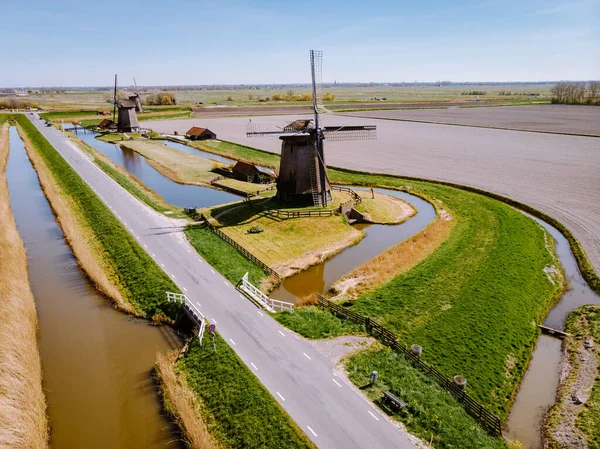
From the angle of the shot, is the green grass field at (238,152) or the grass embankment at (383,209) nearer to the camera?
the grass embankment at (383,209)

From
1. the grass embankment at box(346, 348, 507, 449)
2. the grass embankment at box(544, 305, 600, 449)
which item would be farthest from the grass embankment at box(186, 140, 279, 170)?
the grass embankment at box(544, 305, 600, 449)

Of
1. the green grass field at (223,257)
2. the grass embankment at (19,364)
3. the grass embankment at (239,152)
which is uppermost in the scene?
the grass embankment at (239,152)

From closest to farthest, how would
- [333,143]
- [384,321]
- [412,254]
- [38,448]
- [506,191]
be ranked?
[38,448] < [384,321] < [412,254] < [506,191] < [333,143]

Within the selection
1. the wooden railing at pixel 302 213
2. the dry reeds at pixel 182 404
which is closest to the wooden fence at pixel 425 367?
the dry reeds at pixel 182 404


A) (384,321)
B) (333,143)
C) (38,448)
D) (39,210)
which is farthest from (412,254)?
(333,143)

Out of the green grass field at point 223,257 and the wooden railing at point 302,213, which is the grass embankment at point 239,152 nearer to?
the wooden railing at point 302,213

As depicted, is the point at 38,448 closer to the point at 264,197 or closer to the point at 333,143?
the point at 264,197
